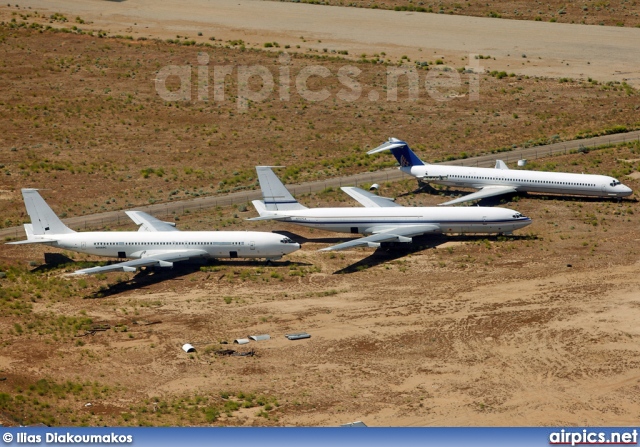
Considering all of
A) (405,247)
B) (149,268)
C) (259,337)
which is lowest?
(259,337)

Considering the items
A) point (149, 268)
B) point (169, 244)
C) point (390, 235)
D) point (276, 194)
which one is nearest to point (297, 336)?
point (169, 244)

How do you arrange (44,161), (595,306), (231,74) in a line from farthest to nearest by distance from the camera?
(231,74) → (44,161) → (595,306)

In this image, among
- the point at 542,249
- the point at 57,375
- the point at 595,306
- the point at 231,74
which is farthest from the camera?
the point at 231,74

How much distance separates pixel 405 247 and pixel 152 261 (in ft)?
87.3

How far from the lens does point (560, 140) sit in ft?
512

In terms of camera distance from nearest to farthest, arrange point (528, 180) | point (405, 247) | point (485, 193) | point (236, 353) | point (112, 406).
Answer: point (112, 406) < point (236, 353) < point (405, 247) < point (485, 193) < point (528, 180)

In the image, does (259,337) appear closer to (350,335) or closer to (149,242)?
(350,335)

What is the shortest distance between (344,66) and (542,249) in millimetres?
85001

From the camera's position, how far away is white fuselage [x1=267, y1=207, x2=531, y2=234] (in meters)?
116

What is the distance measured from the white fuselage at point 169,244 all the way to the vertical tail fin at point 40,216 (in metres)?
0.85

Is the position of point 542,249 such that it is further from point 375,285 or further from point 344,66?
point 344,66

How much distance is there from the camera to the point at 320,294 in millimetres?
103750

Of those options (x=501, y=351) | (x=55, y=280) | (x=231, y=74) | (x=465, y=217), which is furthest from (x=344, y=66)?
(x=501, y=351)
